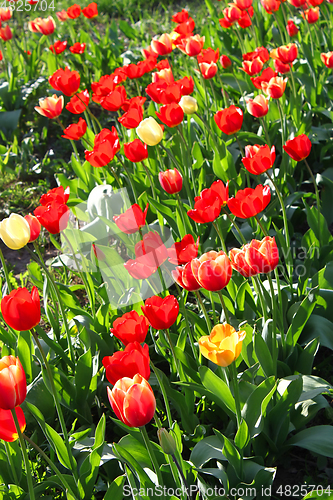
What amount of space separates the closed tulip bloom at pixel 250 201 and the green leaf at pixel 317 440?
0.70 meters

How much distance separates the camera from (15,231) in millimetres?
1403

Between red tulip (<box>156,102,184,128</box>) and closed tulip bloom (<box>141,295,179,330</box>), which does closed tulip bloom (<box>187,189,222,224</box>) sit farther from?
red tulip (<box>156,102,184,128</box>)

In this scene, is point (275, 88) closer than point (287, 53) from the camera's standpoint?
Yes

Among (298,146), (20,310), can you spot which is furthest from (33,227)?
(298,146)

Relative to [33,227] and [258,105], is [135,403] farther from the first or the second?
[258,105]

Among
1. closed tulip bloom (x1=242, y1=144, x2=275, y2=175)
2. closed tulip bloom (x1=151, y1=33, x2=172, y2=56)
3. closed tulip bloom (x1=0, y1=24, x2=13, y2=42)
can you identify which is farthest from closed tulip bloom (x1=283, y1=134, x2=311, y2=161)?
closed tulip bloom (x1=0, y1=24, x2=13, y2=42)

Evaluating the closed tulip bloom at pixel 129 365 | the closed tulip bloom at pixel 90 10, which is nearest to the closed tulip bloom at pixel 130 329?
the closed tulip bloom at pixel 129 365

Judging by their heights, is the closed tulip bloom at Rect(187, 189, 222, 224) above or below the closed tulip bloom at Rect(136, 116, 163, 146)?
below

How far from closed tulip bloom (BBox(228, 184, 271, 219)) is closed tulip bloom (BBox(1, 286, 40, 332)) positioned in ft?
2.26

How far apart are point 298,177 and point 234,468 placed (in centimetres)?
205

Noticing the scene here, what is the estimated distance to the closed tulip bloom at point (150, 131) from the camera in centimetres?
192

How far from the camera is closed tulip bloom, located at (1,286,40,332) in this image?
1.09 meters

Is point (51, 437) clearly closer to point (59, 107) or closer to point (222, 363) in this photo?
point (222, 363)

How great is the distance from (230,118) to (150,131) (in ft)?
1.22
